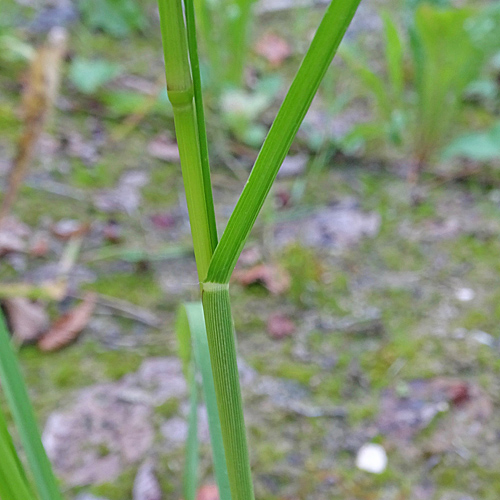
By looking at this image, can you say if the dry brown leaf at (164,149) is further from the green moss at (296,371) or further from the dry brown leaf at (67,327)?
the green moss at (296,371)

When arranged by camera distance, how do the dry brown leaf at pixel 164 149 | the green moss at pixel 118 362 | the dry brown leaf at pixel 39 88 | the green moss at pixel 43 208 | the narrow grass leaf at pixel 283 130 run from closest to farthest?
the narrow grass leaf at pixel 283 130
the dry brown leaf at pixel 39 88
the green moss at pixel 118 362
the green moss at pixel 43 208
the dry brown leaf at pixel 164 149

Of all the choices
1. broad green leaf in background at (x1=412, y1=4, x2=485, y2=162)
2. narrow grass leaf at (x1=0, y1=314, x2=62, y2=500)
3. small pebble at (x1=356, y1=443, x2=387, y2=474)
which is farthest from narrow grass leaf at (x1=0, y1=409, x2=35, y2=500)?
broad green leaf in background at (x1=412, y1=4, x2=485, y2=162)

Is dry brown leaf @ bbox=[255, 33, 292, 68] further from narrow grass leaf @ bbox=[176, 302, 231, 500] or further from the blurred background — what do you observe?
narrow grass leaf @ bbox=[176, 302, 231, 500]

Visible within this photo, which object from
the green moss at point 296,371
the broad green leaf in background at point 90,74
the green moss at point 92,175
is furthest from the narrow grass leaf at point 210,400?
the broad green leaf in background at point 90,74

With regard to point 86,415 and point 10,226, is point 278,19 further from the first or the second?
point 86,415

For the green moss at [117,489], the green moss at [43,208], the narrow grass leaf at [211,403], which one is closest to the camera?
the narrow grass leaf at [211,403]

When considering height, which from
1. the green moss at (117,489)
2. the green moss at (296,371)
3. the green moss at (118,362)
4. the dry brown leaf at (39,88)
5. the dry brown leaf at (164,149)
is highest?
the dry brown leaf at (39,88)

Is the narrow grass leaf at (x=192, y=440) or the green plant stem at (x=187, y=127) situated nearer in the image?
the green plant stem at (x=187, y=127)
